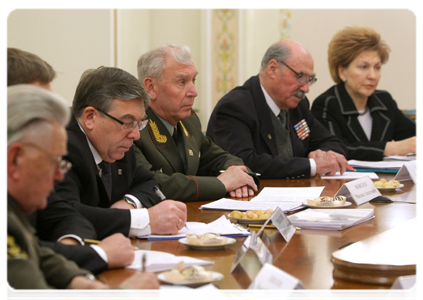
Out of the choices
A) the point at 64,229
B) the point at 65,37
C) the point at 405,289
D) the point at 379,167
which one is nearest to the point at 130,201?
the point at 64,229

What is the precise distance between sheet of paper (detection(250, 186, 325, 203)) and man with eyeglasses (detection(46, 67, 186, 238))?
679 millimetres

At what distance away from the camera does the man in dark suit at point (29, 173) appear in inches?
36.0

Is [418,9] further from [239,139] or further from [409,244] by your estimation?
[409,244]

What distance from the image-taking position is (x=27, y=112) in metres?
0.95

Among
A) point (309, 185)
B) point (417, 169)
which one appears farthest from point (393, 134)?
point (309, 185)

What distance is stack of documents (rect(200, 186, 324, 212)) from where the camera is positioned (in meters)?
2.27

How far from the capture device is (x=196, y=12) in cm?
595

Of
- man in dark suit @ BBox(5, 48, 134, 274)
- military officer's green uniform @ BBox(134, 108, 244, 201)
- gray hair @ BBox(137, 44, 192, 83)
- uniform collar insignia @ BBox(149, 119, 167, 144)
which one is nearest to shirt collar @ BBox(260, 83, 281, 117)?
military officer's green uniform @ BBox(134, 108, 244, 201)

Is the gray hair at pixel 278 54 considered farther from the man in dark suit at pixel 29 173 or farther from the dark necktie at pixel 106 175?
the man in dark suit at pixel 29 173

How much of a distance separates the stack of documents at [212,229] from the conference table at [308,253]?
4 cm

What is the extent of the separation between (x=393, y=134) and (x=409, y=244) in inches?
152

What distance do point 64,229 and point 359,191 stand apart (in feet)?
4.62

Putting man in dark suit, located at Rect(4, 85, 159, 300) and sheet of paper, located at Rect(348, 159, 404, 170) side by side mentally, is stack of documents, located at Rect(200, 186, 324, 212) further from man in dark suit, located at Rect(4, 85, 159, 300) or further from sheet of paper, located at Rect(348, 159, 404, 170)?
man in dark suit, located at Rect(4, 85, 159, 300)

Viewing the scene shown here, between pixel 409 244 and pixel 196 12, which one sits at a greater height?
pixel 196 12
